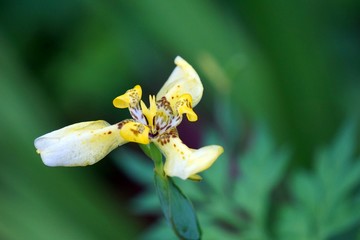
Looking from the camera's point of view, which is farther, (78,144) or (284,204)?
(284,204)

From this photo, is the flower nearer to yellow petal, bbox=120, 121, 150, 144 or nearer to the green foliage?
yellow petal, bbox=120, 121, 150, 144

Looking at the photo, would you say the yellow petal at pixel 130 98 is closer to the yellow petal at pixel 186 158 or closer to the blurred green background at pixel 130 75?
the yellow petal at pixel 186 158

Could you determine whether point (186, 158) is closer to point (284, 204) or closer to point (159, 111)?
point (159, 111)

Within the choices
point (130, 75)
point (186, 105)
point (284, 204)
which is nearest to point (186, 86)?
point (186, 105)

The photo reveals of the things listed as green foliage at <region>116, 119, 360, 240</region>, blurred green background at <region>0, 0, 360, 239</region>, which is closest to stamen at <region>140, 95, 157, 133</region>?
green foliage at <region>116, 119, 360, 240</region>

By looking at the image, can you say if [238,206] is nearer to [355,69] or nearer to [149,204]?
[149,204]

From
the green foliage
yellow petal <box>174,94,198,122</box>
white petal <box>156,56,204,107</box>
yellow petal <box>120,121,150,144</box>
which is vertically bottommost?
yellow petal <box>120,121,150,144</box>

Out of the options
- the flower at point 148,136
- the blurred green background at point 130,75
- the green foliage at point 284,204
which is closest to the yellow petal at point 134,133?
the flower at point 148,136
